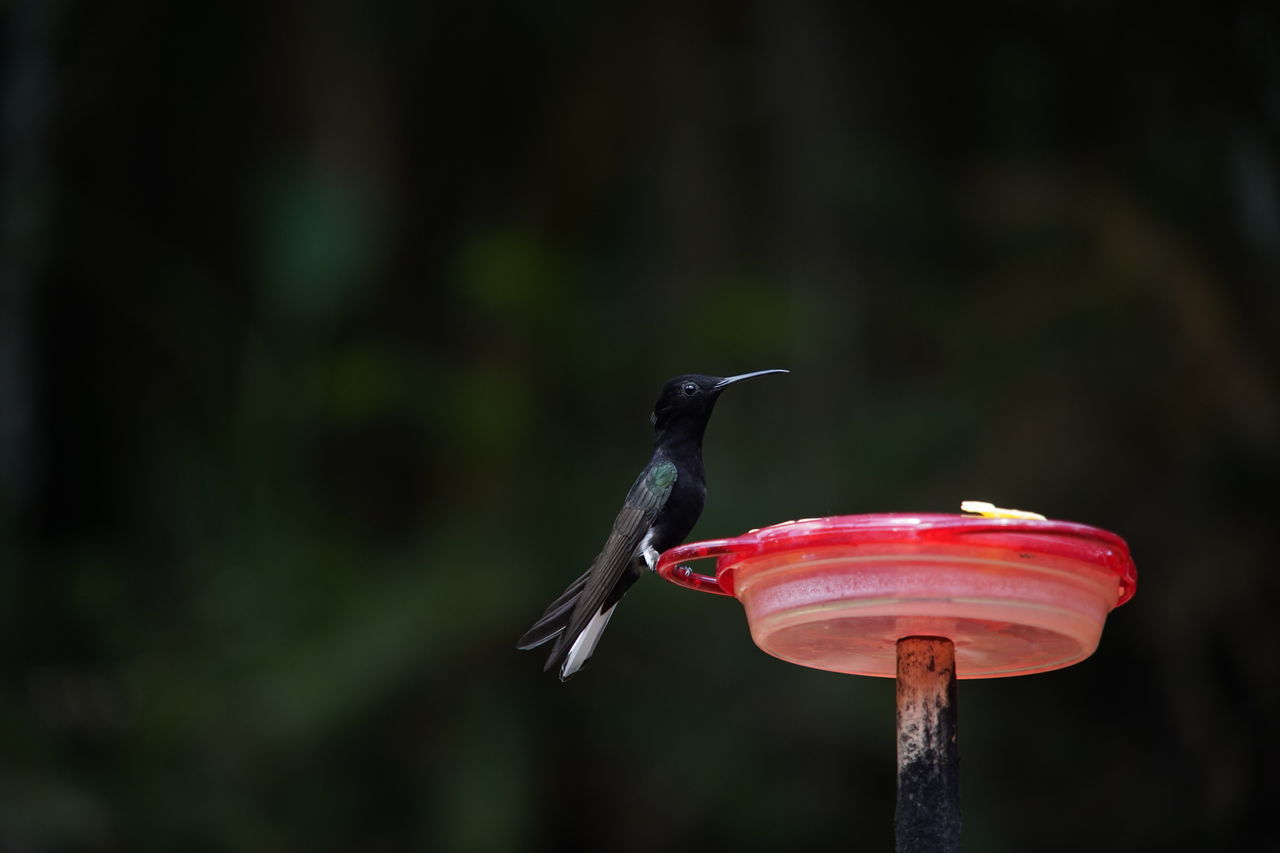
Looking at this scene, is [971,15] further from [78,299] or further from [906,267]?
[78,299]

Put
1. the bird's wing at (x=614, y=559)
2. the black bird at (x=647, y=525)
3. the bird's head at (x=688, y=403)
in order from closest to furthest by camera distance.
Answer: the bird's wing at (x=614, y=559), the black bird at (x=647, y=525), the bird's head at (x=688, y=403)

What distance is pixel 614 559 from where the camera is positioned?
8.80 feet

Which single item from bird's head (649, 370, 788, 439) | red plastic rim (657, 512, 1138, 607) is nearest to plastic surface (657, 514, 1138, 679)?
red plastic rim (657, 512, 1138, 607)

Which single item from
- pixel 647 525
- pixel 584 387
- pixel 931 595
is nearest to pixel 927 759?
pixel 931 595

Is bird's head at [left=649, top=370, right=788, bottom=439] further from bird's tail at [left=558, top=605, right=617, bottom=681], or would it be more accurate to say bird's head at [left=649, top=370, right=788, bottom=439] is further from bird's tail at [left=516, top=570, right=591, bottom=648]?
bird's tail at [left=516, top=570, right=591, bottom=648]

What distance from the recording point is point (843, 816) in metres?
6.39

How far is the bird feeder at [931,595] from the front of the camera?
5.85ft

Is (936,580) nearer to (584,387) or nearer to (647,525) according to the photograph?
(647,525)

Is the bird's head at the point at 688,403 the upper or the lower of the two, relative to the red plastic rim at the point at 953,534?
upper

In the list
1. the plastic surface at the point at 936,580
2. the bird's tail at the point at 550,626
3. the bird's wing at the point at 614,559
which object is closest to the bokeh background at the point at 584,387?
the bird's wing at the point at 614,559

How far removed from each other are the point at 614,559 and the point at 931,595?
994 mm

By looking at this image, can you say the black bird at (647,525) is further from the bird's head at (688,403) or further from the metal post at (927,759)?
the metal post at (927,759)

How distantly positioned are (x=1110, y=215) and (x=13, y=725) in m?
5.36

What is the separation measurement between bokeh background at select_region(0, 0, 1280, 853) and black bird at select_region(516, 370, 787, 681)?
115 inches
